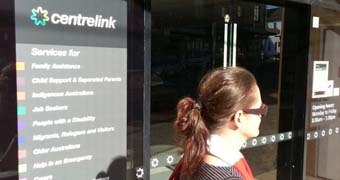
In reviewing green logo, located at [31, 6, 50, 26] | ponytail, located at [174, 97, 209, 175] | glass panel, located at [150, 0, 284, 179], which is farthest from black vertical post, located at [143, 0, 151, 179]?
ponytail, located at [174, 97, 209, 175]

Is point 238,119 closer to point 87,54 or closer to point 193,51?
point 87,54

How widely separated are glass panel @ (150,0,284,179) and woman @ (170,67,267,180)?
4.91 feet

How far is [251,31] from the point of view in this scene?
166 inches

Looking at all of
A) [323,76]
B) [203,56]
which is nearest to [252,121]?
[203,56]

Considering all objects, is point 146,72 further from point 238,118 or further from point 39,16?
point 238,118

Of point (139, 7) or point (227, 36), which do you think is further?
point (227, 36)

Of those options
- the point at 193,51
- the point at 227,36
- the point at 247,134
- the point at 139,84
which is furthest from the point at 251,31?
the point at 247,134

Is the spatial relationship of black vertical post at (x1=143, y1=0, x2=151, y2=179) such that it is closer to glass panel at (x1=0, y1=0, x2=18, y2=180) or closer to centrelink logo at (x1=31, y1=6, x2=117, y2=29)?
centrelink logo at (x1=31, y1=6, x2=117, y2=29)

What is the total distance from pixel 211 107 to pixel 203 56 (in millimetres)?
2354

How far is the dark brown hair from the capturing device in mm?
1564

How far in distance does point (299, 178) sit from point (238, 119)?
10.0 ft

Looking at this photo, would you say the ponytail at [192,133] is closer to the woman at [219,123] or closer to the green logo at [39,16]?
the woman at [219,123]

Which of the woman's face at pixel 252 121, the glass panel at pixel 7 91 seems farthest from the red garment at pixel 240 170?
the glass panel at pixel 7 91

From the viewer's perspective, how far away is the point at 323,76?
4.45 meters
